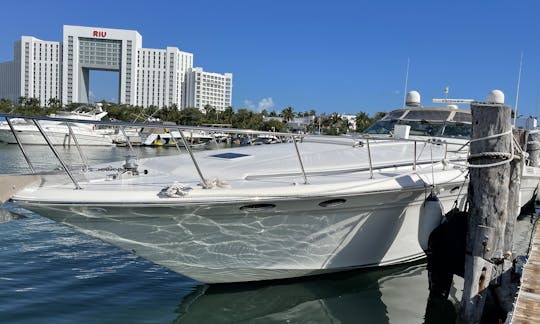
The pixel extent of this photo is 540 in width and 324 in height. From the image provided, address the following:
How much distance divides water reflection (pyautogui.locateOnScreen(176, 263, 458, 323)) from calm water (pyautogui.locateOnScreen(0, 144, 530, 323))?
0.01m

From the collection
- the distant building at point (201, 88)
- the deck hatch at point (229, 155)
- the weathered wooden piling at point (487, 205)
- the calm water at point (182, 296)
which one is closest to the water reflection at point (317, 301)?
the calm water at point (182, 296)

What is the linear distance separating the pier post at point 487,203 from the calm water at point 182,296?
96 cm

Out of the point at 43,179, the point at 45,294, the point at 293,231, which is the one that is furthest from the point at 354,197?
the point at 45,294

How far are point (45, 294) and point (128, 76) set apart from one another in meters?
159

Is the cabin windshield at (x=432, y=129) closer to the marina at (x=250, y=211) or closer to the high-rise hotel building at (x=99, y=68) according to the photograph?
the marina at (x=250, y=211)

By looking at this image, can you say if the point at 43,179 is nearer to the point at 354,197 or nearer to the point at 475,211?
the point at 354,197

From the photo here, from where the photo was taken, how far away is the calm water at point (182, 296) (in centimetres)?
586

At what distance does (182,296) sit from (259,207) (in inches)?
77.5

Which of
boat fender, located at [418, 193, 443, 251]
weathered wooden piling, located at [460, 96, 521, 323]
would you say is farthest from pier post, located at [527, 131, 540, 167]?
weathered wooden piling, located at [460, 96, 521, 323]

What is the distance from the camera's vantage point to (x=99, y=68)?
15538cm

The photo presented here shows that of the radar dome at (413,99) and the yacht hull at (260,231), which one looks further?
the radar dome at (413,99)

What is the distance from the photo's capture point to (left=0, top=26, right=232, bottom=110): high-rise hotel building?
A: 150 meters

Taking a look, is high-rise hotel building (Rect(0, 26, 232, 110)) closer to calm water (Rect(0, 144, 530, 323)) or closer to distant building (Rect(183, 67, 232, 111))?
distant building (Rect(183, 67, 232, 111))

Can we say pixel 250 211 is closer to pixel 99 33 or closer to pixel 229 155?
pixel 229 155
